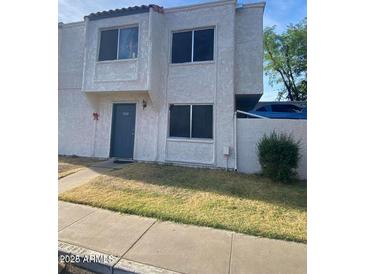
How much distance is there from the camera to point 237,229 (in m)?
3.86

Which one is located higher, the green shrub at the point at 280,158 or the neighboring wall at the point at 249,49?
the neighboring wall at the point at 249,49

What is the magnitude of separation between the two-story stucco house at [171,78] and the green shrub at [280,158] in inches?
60.8

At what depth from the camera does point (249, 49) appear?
9.05 meters

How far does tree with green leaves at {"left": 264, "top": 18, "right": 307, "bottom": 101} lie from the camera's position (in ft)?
68.3

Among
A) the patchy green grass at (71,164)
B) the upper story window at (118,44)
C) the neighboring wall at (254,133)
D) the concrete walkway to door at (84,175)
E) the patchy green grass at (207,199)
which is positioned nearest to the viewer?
the patchy green grass at (207,199)

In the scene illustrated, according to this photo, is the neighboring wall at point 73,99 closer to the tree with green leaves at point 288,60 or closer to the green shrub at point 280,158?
the green shrub at point 280,158

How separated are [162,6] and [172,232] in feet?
30.4

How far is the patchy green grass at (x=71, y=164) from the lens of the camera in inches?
309

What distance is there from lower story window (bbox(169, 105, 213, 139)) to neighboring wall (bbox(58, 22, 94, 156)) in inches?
167

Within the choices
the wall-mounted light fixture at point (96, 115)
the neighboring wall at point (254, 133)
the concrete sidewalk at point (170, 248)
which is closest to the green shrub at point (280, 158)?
the neighboring wall at point (254, 133)

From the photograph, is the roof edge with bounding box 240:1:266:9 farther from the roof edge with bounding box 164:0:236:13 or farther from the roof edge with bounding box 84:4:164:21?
the roof edge with bounding box 84:4:164:21

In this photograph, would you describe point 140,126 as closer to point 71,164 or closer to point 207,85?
point 71,164
